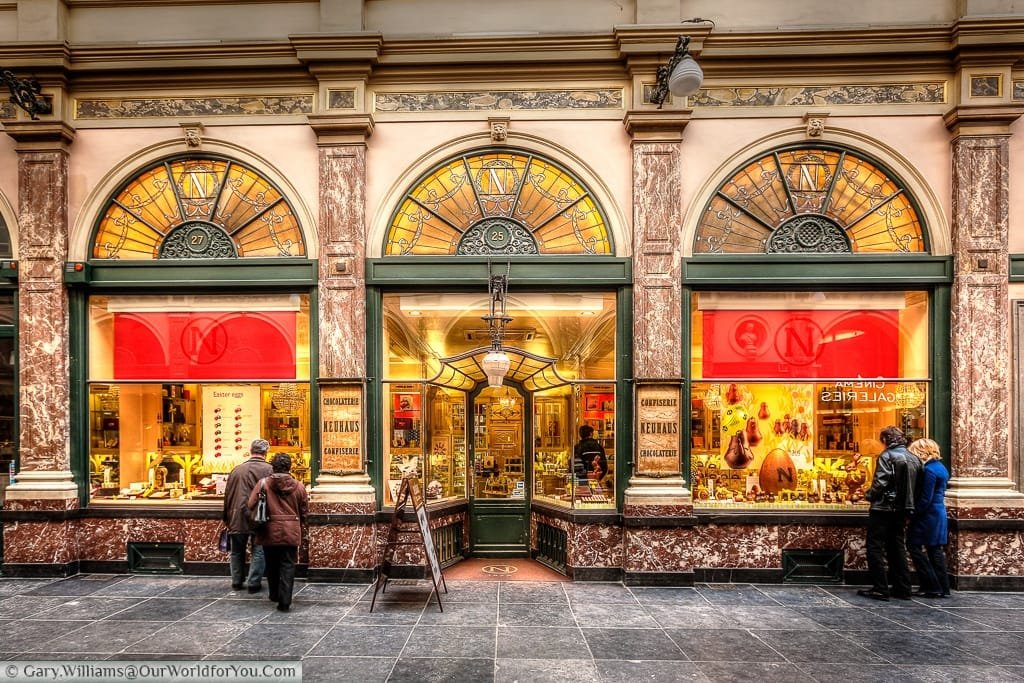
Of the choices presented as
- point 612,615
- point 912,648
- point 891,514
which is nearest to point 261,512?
point 612,615

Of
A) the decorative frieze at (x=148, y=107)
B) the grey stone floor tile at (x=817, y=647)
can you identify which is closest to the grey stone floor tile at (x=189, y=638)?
the grey stone floor tile at (x=817, y=647)

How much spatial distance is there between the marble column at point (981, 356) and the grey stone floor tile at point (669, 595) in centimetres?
331

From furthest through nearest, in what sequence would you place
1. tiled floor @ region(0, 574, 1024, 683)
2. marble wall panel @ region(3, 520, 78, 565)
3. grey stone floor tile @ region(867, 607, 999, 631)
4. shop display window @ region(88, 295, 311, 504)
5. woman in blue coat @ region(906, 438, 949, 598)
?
1. shop display window @ region(88, 295, 311, 504)
2. marble wall panel @ region(3, 520, 78, 565)
3. woman in blue coat @ region(906, 438, 949, 598)
4. grey stone floor tile @ region(867, 607, 999, 631)
5. tiled floor @ region(0, 574, 1024, 683)

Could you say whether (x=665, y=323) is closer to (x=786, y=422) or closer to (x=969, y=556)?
(x=786, y=422)

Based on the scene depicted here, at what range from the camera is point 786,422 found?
824 centimetres

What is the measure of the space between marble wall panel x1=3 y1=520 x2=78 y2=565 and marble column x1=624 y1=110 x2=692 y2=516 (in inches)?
292

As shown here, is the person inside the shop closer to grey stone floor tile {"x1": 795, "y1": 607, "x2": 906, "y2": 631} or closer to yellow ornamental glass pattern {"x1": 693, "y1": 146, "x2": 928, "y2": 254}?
grey stone floor tile {"x1": 795, "y1": 607, "x2": 906, "y2": 631}

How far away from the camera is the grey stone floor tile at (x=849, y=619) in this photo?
637 centimetres

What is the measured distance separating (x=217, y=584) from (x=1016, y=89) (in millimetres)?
12093

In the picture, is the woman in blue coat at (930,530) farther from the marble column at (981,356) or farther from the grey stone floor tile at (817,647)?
the grey stone floor tile at (817,647)

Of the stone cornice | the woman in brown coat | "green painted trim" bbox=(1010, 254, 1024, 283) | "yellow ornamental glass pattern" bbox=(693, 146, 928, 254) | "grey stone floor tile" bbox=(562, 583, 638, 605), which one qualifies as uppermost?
the stone cornice

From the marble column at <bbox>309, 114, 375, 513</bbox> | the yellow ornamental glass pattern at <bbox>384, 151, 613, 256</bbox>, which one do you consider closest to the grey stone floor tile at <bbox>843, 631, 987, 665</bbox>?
the yellow ornamental glass pattern at <bbox>384, 151, 613, 256</bbox>

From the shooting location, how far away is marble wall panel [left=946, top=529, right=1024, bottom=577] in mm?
7586

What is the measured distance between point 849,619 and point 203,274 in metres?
8.90
